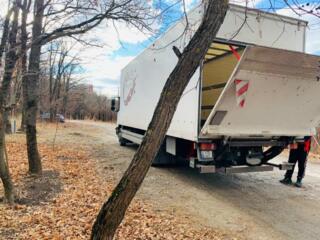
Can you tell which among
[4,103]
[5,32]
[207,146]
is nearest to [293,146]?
[207,146]

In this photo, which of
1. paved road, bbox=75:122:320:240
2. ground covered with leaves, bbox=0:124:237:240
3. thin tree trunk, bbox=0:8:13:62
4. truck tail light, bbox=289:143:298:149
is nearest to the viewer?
ground covered with leaves, bbox=0:124:237:240

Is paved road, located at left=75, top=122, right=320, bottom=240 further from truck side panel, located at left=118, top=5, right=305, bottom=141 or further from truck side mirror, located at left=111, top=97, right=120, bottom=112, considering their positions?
truck side mirror, located at left=111, top=97, right=120, bottom=112

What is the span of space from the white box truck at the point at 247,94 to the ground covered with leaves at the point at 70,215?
1.83 m

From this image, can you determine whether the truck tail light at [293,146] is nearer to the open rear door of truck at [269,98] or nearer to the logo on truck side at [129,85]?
the open rear door of truck at [269,98]

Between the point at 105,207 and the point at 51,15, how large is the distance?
493 centimetres

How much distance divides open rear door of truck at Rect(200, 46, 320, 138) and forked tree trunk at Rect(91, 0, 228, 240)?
1.71 meters

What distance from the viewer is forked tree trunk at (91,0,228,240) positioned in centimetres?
286

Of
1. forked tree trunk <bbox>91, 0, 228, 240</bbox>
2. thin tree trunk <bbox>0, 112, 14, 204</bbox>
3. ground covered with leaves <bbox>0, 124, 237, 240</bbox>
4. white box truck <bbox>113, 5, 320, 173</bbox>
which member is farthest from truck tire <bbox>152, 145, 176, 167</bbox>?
forked tree trunk <bbox>91, 0, 228, 240</bbox>

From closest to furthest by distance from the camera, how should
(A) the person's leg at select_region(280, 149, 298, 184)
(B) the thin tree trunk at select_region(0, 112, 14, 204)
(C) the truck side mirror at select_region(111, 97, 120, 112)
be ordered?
(B) the thin tree trunk at select_region(0, 112, 14, 204)
(A) the person's leg at select_region(280, 149, 298, 184)
(C) the truck side mirror at select_region(111, 97, 120, 112)

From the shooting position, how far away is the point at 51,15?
21.0 feet

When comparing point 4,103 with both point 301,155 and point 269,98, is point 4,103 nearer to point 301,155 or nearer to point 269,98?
point 269,98

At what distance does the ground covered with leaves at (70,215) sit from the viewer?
13.2ft

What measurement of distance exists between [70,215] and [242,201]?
3193 mm

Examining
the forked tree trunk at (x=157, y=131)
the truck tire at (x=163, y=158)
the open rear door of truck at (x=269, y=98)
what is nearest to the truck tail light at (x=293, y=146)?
the open rear door of truck at (x=269, y=98)
